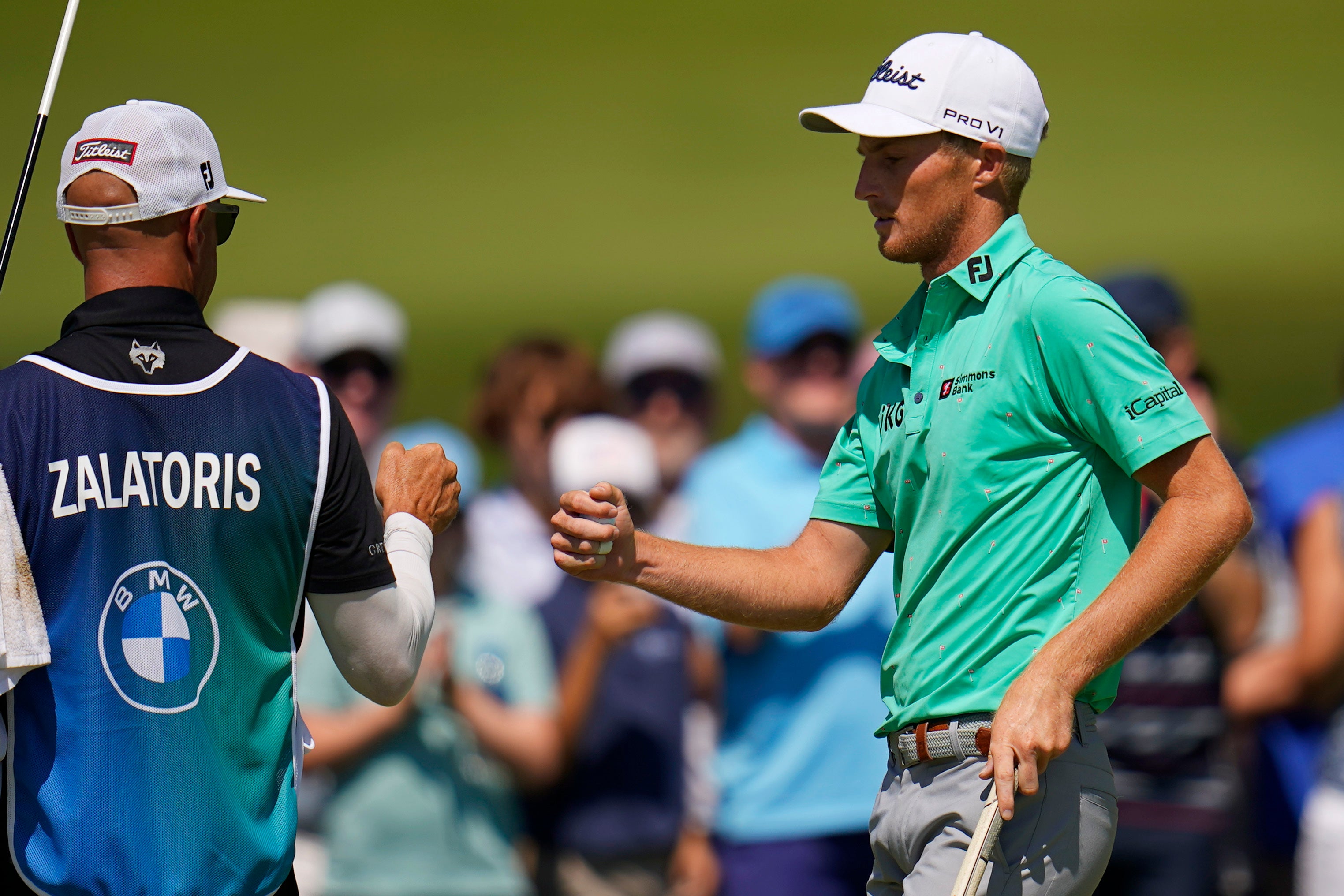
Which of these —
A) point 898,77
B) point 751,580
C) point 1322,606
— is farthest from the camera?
point 1322,606

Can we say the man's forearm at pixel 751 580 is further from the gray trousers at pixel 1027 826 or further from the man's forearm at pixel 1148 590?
the man's forearm at pixel 1148 590

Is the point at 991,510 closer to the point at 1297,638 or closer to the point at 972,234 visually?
the point at 972,234

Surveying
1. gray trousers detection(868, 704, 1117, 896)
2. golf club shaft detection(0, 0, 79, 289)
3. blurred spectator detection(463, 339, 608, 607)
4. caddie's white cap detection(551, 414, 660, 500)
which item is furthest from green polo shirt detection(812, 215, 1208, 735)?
blurred spectator detection(463, 339, 608, 607)

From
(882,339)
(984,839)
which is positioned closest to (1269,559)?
(882,339)

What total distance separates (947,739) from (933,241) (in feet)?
2.97

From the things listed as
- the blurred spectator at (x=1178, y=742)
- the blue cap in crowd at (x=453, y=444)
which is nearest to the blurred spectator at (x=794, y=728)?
the blurred spectator at (x=1178, y=742)

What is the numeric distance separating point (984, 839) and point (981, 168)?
121 centimetres

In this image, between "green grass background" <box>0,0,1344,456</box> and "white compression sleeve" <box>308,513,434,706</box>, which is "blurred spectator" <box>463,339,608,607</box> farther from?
"green grass background" <box>0,0,1344,456</box>

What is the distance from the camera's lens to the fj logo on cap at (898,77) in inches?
117

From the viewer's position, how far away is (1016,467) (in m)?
2.80

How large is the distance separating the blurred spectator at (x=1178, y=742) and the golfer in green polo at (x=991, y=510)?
7.16 feet

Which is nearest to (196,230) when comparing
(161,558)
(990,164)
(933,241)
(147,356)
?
(147,356)

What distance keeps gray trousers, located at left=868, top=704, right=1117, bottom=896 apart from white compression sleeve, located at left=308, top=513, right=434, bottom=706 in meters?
0.98

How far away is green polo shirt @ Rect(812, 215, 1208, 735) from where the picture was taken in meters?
2.70
